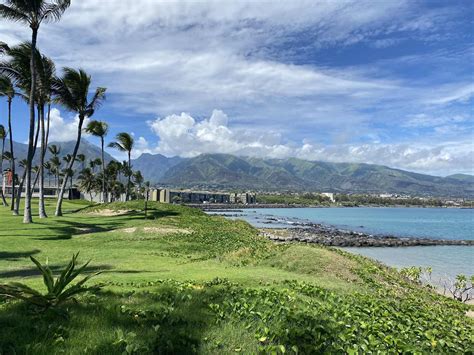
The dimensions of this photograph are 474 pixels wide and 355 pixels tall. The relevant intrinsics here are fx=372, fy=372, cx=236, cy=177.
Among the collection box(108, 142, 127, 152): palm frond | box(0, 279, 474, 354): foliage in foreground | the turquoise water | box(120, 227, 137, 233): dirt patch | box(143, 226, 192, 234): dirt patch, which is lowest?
the turquoise water

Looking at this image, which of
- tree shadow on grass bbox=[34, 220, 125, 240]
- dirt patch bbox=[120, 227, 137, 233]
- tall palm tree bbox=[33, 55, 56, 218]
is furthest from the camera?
tall palm tree bbox=[33, 55, 56, 218]

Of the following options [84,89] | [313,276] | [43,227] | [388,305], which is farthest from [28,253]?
[84,89]

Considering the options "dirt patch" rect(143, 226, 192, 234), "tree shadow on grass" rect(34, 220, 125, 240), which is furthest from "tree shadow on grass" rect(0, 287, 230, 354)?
"dirt patch" rect(143, 226, 192, 234)

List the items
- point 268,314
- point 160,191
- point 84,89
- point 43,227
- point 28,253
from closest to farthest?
point 268,314 → point 28,253 → point 43,227 → point 84,89 → point 160,191

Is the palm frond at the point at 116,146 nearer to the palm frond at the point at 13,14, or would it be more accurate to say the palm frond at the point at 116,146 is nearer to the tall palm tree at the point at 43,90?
the tall palm tree at the point at 43,90

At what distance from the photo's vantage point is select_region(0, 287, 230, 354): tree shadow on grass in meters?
5.68

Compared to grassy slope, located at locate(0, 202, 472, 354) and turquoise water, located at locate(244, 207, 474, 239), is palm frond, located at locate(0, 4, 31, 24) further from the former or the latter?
turquoise water, located at locate(244, 207, 474, 239)

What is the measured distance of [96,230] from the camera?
28.5m

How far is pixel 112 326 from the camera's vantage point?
21.9 ft

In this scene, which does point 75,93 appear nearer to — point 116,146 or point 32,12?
point 32,12

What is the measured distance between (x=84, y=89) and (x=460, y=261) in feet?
148

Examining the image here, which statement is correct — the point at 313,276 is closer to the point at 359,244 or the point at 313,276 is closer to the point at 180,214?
the point at 180,214

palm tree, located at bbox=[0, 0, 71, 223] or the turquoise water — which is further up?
palm tree, located at bbox=[0, 0, 71, 223]

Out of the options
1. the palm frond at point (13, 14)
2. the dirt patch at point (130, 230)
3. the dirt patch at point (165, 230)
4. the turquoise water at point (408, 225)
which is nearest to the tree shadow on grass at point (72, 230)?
the dirt patch at point (130, 230)
